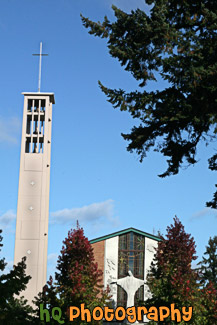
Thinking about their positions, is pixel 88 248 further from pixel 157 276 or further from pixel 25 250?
pixel 25 250

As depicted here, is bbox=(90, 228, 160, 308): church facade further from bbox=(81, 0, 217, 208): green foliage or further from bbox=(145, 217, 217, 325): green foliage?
bbox=(81, 0, 217, 208): green foliage

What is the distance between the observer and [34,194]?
164 ft

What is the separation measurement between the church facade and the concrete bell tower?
8.55 m

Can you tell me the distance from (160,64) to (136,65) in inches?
43.2

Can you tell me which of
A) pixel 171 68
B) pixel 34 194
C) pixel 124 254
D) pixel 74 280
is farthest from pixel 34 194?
pixel 171 68

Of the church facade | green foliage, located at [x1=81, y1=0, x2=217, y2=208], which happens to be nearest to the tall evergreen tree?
the church facade

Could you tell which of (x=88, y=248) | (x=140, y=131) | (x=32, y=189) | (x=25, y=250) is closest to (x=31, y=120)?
(x=32, y=189)

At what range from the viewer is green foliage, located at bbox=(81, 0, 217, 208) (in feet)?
64.6

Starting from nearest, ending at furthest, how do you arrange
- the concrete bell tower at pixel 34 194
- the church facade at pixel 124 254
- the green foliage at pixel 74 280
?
the green foliage at pixel 74 280, the concrete bell tower at pixel 34 194, the church facade at pixel 124 254

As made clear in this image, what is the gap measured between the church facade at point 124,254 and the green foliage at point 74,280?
2462 cm

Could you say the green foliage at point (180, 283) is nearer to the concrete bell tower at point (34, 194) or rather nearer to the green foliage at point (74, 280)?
the green foliage at point (74, 280)

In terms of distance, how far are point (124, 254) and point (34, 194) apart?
12679 mm

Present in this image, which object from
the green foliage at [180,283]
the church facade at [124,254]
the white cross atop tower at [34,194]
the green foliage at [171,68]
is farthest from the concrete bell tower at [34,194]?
the green foliage at [171,68]

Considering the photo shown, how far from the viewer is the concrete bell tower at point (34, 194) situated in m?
48.8
